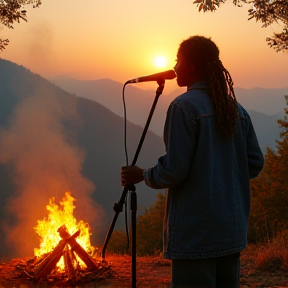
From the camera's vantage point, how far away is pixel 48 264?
7191 millimetres

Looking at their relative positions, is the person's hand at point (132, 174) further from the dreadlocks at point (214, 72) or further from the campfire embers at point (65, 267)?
the campfire embers at point (65, 267)

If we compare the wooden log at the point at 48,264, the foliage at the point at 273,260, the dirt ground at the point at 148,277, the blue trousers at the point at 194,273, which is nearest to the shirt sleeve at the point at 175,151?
the blue trousers at the point at 194,273

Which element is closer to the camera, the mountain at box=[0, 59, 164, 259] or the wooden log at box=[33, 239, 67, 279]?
the wooden log at box=[33, 239, 67, 279]

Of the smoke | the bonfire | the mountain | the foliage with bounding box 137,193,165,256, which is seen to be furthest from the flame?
the smoke

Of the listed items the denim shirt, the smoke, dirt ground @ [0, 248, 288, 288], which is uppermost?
the smoke

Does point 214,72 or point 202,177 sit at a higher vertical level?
point 214,72

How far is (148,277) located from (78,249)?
1117 millimetres

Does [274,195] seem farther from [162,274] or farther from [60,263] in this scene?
[60,263]

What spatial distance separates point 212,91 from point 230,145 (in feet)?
1.00

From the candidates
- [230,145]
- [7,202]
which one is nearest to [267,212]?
[230,145]

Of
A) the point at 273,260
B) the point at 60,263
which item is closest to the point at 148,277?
the point at 60,263

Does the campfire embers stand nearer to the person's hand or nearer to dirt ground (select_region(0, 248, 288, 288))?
dirt ground (select_region(0, 248, 288, 288))

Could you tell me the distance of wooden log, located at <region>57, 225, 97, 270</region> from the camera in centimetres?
738

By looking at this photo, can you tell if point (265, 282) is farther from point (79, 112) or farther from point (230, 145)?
point (79, 112)
